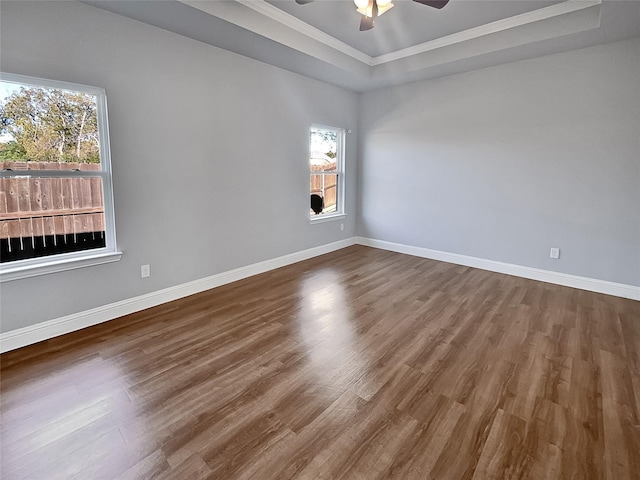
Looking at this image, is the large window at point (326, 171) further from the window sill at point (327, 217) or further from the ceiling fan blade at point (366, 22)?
the ceiling fan blade at point (366, 22)

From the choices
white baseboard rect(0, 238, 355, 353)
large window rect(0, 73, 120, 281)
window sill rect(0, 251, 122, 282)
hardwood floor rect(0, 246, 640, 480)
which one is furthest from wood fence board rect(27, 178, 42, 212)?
hardwood floor rect(0, 246, 640, 480)

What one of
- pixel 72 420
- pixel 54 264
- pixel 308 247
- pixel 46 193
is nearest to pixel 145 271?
pixel 54 264

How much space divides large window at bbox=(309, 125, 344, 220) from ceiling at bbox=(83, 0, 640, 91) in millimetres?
1081

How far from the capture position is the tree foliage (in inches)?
96.0

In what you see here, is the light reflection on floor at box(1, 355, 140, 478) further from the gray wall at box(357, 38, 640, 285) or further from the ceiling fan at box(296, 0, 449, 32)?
the gray wall at box(357, 38, 640, 285)

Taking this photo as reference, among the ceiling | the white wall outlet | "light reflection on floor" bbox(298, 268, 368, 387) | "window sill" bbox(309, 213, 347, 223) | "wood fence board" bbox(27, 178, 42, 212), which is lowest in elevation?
"light reflection on floor" bbox(298, 268, 368, 387)

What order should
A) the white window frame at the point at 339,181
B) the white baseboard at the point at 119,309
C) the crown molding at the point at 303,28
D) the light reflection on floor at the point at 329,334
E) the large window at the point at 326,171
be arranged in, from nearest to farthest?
the light reflection on floor at the point at 329,334, the white baseboard at the point at 119,309, the crown molding at the point at 303,28, the large window at the point at 326,171, the white window frame at the point at 339,181

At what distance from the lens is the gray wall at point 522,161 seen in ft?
11.7

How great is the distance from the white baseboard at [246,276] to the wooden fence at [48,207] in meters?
0.61

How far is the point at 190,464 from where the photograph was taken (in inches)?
59.8

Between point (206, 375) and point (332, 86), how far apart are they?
14.9ft

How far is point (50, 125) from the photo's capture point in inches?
102

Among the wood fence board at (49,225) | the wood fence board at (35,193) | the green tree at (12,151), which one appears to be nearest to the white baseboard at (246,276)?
the wood fence board at (49,225)

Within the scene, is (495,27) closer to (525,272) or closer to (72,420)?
(525,272)
